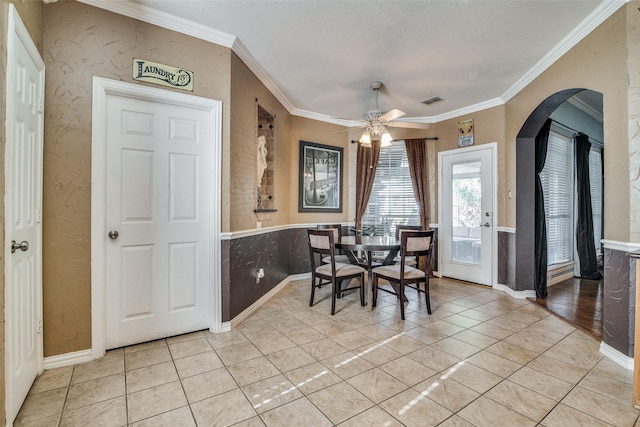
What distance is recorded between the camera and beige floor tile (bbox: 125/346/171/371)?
6.89 ft

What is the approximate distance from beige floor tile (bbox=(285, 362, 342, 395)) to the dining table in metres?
1.35

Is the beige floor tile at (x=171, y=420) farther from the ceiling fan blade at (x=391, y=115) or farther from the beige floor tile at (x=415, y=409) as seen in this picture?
the ceiling fan blade at (x=391, y=115)

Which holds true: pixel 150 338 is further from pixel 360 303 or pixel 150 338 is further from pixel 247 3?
pixel 247 3

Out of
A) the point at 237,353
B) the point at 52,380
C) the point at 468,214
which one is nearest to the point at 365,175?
the point at 468,214

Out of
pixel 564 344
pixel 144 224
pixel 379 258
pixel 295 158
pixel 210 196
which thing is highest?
pixel 295 158

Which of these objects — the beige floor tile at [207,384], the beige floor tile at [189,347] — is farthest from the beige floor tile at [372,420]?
the beige floor tile at [189,347]

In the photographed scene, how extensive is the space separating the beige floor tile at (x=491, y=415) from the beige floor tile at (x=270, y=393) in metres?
0.99

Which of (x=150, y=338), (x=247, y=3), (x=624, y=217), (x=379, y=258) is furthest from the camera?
(x=379, y=258)

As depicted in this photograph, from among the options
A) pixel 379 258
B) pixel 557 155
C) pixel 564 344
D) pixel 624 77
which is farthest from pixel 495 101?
pixel 564 344

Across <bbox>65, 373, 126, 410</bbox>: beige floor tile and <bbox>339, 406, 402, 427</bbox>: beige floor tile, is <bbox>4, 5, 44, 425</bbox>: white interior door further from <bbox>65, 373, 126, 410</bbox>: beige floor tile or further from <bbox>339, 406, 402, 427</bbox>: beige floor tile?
<bbox>339, 406, 402, 427</bbox>: beige floor tile

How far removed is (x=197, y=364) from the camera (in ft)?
6.91

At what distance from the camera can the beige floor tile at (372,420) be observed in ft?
4.95

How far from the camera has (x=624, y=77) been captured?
2123 mm

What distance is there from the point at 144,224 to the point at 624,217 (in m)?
3.79
